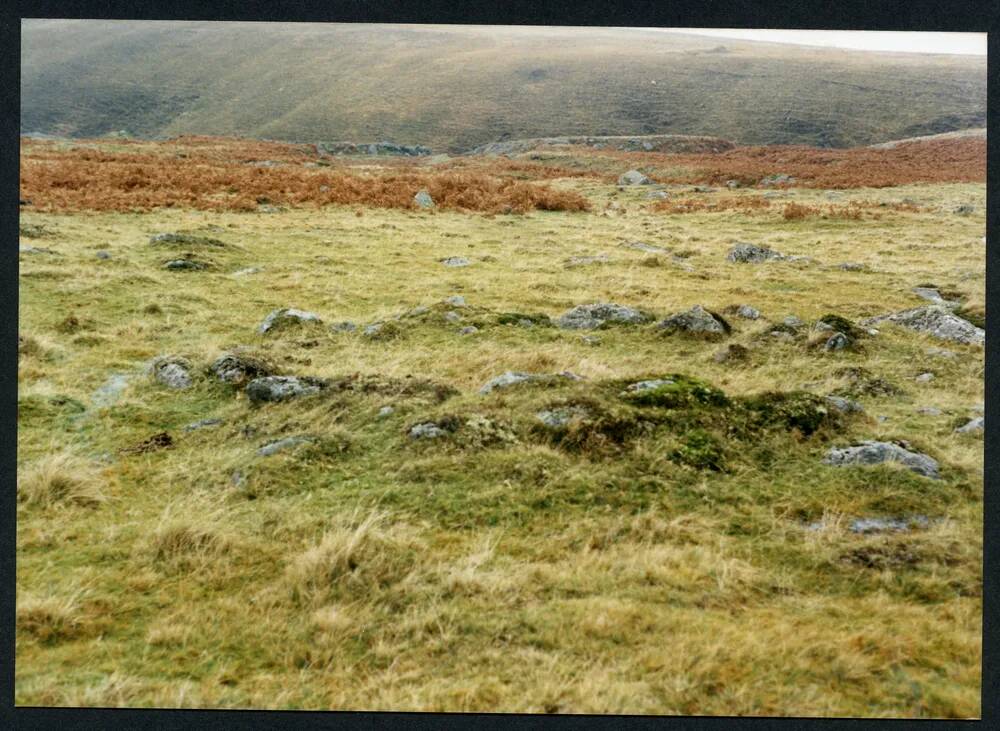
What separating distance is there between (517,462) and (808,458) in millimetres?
3440

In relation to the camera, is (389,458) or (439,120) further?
(439,120)

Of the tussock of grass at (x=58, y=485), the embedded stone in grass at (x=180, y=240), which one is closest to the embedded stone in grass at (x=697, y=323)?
the tussock of grass at (x=58, y=485)

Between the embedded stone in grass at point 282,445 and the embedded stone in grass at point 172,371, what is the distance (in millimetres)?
2492

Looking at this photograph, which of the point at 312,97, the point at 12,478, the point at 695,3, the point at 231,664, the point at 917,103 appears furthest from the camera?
the point at 312,97

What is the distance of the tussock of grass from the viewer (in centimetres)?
720

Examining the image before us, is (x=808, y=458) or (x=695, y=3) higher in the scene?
(x=695, y=3)

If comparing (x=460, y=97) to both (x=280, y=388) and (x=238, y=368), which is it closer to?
(x=238, y=368)

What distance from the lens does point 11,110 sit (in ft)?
26.2

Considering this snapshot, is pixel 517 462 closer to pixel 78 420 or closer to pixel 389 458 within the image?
pixel 389 458

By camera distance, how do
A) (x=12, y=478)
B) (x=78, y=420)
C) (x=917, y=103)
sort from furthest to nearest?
1. (x=917, y=103)
2. (x=78, y=420)
3. (x=12, y=478)

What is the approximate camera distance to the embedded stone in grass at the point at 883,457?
761cm

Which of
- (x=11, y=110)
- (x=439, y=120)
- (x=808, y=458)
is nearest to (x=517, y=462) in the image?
(x=808, y=458)

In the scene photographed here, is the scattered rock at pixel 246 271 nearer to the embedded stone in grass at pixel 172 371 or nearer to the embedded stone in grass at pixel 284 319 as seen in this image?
the embedded stone in grass at pixel 284 319

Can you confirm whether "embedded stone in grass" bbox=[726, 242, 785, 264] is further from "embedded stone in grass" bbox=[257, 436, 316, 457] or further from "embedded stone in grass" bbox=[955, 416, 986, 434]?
"embedded stone in grass" bbox=[257, 436, 316, 457]
